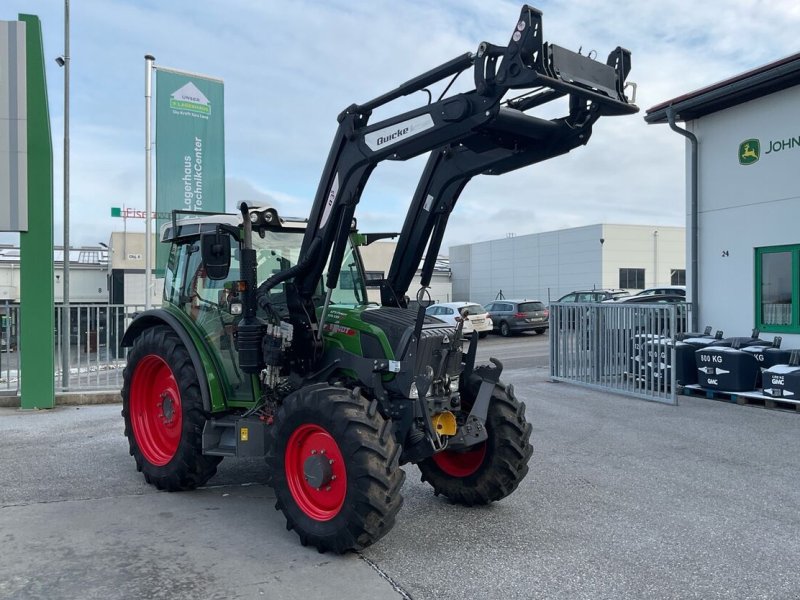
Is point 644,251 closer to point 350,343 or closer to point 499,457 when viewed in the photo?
point 499,457

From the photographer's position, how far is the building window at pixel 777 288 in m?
10.9

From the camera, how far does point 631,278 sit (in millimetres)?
36875

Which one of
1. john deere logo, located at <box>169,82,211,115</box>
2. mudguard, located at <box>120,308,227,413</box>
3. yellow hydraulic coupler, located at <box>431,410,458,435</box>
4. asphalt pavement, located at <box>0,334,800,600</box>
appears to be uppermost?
john deere logo, located at <box>169,82,211,115</box>

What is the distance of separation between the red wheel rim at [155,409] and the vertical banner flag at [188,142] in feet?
19.6

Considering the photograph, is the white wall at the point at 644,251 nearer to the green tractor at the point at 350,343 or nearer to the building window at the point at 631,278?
the building window at the point at 631,278

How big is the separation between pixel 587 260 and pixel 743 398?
90.7 feet

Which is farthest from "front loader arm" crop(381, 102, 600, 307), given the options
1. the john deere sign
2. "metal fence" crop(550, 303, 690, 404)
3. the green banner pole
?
the john deere sign

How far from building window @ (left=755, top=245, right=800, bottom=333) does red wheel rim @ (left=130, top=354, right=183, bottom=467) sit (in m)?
9.54

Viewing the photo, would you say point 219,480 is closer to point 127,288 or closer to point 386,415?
point 386,415

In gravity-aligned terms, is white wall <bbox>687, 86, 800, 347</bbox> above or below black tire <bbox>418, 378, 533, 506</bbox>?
above

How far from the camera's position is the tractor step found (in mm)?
5223

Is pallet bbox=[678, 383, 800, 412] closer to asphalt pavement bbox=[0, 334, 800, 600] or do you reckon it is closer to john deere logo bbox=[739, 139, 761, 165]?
asphalt pavement bbox=[0, 334, 800, 600]

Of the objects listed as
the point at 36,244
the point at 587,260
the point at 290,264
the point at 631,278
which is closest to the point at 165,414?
the point at 290,264

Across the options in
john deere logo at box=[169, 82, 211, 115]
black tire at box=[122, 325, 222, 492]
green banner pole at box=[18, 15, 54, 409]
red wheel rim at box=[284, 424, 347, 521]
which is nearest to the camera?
red wheel rim at box=[284, 424, 347, 521]
